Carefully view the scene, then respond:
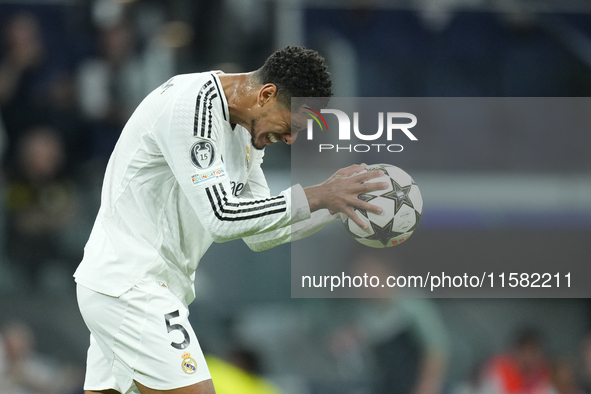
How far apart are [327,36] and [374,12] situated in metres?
0.61

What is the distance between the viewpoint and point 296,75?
8.40ft

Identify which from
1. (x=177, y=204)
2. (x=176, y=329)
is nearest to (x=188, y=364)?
(x=176, y=329)

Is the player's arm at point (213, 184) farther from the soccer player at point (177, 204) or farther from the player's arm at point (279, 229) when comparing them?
the player's arm at point (279, 229)

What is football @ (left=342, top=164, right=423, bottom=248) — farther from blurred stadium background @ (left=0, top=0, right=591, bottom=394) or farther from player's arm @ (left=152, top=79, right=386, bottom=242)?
blurred stadium background @ (left=0, top=0, right=591, bottom=394)

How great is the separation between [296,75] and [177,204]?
68cm

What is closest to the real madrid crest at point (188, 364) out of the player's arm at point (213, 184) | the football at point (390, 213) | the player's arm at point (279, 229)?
the player's arm at point (213, 184)

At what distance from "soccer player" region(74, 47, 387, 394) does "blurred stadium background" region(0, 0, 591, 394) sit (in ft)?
8.19

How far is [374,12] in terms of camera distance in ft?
22.3

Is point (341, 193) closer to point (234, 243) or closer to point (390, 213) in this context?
point (390, 213)

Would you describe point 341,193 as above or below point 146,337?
above

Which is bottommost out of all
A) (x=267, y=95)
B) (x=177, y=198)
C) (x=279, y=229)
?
(x=279, y=229)

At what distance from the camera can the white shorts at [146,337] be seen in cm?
252

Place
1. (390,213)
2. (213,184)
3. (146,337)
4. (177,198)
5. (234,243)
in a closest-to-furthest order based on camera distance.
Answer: (213,184)
(146,337)
(177,198)
(390,213)
(234,243)

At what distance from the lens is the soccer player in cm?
247
